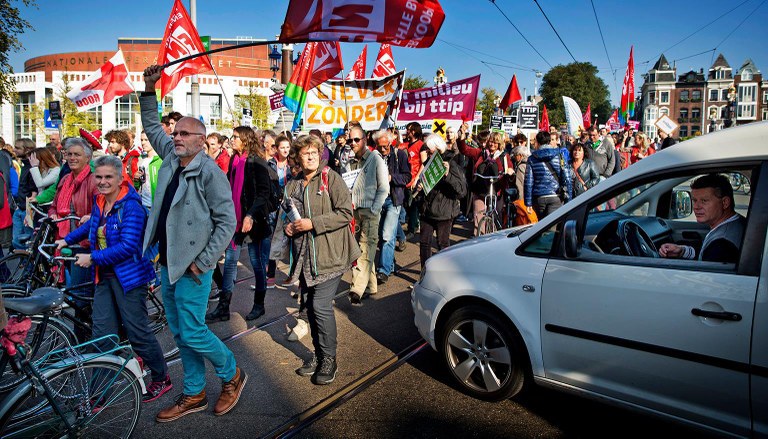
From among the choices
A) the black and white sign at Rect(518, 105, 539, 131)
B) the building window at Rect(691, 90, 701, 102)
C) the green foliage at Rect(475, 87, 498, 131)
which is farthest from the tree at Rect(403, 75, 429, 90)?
the building window at Rect(691, 90, 701, 102)

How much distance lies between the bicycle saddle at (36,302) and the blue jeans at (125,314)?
0.64 meters

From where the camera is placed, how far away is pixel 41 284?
5.68 m

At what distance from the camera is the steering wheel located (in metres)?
3.54

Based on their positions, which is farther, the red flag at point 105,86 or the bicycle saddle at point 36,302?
the red flag at point 105,86

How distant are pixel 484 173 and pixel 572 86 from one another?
80.3 m

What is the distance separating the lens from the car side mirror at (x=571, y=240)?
336cm

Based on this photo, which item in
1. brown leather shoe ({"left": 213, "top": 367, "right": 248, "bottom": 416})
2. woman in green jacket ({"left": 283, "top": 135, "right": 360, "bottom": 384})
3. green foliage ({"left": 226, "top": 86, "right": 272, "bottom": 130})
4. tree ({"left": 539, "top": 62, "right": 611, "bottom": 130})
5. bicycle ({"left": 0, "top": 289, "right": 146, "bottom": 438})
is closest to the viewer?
bicycle ({"left": 0, "top": 289, "right": 146, "bottom": 438})

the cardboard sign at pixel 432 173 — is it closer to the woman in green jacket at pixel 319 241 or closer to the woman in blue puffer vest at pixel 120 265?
the woman in green jacket at pixel 319 241

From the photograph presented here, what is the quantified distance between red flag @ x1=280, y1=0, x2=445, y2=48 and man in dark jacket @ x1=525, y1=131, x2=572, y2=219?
3919 millimetres

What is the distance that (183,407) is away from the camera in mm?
3748

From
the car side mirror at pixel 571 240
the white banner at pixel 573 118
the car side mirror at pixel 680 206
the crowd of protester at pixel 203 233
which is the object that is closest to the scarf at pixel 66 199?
the crowd of protester at pixel 203 233

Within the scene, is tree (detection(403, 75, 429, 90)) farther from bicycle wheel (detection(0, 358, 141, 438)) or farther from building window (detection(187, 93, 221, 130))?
bicycle wheel (detection(0, 358, 141, 438))

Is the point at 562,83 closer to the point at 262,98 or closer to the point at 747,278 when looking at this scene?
the point at 262,98

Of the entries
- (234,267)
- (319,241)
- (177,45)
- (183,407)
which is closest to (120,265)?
(183,407)
